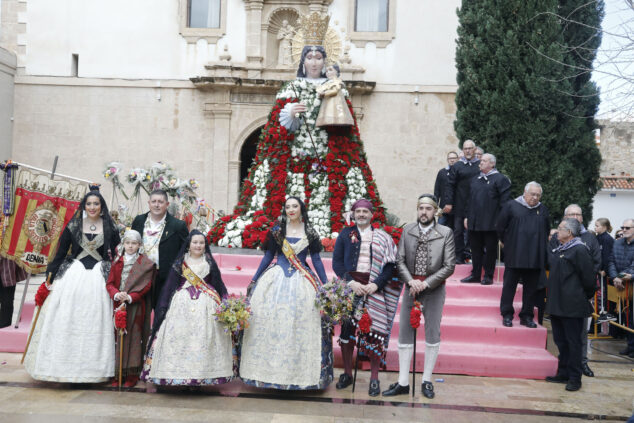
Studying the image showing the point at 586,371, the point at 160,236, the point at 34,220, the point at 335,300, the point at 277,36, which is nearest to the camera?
the point at 335,300

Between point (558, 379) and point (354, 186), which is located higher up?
point (354, 186)

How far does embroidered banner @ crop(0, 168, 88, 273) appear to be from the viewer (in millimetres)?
6848

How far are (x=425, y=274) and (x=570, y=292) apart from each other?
5.25 ft

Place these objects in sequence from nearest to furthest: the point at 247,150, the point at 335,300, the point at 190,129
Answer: the point at 335,300, the point at 190,129, the point at 247,150

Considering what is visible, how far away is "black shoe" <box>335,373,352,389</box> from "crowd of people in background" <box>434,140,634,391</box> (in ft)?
6.85

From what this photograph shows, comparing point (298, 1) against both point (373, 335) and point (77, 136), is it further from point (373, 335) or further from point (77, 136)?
point (373, 335)

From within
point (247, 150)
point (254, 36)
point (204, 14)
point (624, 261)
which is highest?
point (204, 14)

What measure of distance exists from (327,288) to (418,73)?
11.8m

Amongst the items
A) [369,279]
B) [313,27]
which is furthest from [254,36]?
[369,279]

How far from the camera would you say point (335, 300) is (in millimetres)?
4922

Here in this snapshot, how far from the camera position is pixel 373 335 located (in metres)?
5.12

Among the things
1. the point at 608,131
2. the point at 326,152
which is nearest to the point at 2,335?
the point at 326,152

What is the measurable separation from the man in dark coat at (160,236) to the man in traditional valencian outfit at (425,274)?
2110 mm

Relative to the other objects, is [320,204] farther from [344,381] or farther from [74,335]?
[74,335]
